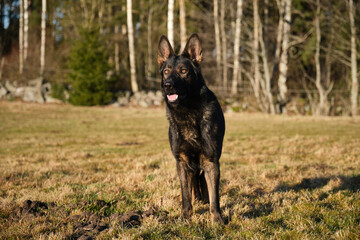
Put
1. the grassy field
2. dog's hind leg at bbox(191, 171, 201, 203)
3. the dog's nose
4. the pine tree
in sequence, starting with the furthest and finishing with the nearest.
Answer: the pine tree → dog's hind leg at bbox(191, 171, 201, 203) → the dog's nose → the grassy field

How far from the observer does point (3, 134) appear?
11.9 meters

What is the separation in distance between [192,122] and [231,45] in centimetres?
2704

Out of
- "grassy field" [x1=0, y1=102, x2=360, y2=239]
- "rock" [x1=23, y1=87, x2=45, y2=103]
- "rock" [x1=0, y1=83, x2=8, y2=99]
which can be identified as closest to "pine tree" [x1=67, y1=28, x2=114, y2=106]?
"rock" [x1=23, y1=87, x2=45, y2=103]

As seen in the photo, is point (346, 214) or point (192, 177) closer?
point (346, 214)

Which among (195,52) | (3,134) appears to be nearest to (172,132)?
(195,52)

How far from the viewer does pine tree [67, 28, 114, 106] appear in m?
24.3

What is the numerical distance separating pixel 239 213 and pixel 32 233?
230 cm

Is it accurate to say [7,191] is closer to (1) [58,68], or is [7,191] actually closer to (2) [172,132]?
(2) [172,132]

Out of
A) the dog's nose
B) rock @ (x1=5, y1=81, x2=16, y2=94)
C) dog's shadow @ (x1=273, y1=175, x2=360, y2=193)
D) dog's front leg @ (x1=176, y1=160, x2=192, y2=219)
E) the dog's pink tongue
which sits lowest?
dog's shadow @ (x1=273, y1=175, x2=360, y2=193)

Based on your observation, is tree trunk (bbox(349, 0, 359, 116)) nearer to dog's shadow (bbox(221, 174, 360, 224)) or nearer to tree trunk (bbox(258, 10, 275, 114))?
tree trunk (bbox(258, 10, 275, 114))

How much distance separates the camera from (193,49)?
379 cm

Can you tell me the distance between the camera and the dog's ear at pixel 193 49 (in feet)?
12.3

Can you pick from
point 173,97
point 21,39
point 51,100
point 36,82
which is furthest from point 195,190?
point 21,39

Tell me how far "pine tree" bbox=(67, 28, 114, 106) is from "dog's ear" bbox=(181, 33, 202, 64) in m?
21.7
